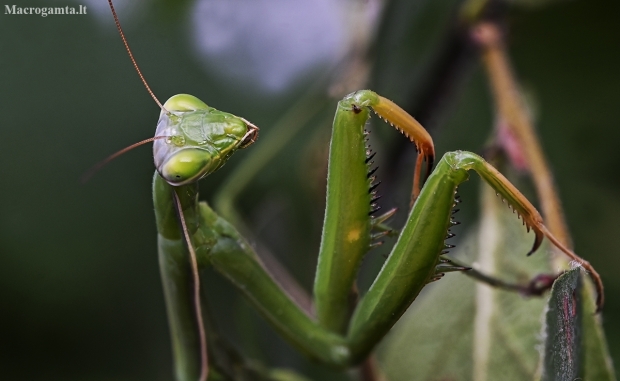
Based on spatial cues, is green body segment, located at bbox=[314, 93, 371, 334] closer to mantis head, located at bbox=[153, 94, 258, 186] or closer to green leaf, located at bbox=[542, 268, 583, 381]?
mantis head, located at bbox=[153, 94, 258, 186]

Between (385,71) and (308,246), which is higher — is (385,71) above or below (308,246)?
above

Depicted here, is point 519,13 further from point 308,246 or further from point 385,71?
point 308,246

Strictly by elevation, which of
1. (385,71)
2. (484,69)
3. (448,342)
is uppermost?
(385,71)

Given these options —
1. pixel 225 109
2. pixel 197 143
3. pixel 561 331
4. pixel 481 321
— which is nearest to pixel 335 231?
pixel 197 143

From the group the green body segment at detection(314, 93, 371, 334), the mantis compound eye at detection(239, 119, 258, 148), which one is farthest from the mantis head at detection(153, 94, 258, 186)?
the green body segment at detection(314, 93, 371, 334)

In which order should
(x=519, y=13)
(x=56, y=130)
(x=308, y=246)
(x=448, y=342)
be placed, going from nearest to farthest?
(x=448, y=342), (x=519, y=13), (x=56, y=130), (x=308, y=246)

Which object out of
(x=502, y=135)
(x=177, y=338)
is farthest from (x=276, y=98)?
(x=177, y=338)

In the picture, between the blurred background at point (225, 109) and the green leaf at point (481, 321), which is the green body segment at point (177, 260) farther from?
the green leaf at point (481, 321)
